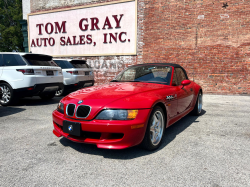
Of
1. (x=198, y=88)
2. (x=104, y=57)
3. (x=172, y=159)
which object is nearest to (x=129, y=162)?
(x=172, y=159)

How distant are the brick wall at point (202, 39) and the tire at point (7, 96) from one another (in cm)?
751

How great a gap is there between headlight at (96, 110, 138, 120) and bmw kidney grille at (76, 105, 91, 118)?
18 cm

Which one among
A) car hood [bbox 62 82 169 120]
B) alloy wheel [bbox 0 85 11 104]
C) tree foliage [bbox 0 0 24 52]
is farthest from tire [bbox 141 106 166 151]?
tree foliage [bbox 0 0 24 52]

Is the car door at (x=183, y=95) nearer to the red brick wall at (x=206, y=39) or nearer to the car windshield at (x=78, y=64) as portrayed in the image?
the car windshield at (x=78, y=64)

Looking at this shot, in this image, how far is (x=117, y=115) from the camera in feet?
8.60

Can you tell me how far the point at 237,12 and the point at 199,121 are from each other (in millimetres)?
8033

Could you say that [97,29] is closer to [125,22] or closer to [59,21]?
[125,22]

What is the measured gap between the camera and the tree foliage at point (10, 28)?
3006 cm

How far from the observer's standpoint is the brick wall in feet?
33.5

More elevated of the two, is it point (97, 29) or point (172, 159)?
point (97, 29)

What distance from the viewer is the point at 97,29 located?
43.0 feet

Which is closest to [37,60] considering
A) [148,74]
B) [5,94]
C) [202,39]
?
[5,94]

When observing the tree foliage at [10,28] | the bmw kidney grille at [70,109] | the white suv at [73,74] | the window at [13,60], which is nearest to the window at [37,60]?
the window at [13,60]

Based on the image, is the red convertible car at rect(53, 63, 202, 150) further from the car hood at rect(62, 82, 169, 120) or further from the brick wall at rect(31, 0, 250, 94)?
the brick wall at rect(31, 0, 250, 94)
